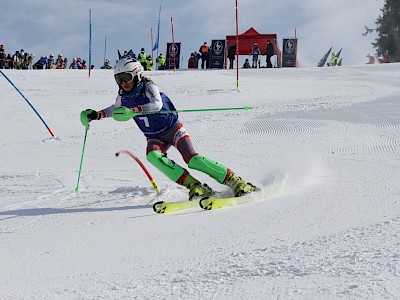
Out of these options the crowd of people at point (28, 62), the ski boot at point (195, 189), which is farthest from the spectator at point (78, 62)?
the ski boot at point (195, 189)

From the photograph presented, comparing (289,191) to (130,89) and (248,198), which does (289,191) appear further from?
(130,89)

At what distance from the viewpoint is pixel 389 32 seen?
37.6 m

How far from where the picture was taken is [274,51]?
2769 cm

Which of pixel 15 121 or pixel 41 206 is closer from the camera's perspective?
pixel 41 206

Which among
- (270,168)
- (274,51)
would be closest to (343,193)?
(270,168)

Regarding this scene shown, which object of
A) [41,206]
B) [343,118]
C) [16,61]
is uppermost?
[16,61]

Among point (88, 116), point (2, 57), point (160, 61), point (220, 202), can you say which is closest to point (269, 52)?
point (160, 61)

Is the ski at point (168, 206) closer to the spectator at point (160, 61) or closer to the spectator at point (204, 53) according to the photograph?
the spectator at point (204, 53)

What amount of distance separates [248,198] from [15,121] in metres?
7.93

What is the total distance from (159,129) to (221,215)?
126 cm

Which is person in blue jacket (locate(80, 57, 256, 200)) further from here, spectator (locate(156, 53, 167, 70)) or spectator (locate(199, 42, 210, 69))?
spectator (locate(156, 53, 167, 70))

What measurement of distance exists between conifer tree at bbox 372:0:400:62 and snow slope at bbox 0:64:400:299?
1094 inches

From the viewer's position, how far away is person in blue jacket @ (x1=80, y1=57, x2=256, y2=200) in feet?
16.2

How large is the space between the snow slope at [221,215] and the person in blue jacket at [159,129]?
1.09 feet
